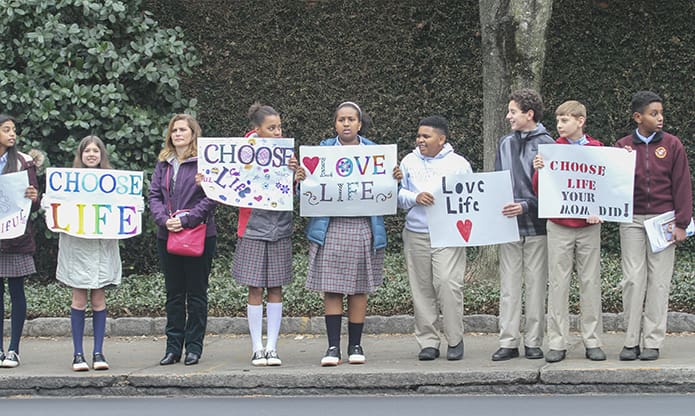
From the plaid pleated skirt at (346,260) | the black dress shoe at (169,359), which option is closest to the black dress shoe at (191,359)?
the black dress shoe at (169,359)

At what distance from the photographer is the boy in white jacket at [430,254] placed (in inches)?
358

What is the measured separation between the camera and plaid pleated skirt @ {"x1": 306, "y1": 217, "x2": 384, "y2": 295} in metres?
8.95

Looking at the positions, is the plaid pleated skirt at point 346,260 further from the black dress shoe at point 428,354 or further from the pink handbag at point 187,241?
the pink handbag at point 187,241

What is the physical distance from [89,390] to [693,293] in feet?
18.4

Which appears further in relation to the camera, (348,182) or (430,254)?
(430,254)

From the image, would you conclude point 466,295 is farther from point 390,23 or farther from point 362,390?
point 390,23

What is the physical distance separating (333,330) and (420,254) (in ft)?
2.95

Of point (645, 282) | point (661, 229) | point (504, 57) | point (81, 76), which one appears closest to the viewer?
point (661, 229)

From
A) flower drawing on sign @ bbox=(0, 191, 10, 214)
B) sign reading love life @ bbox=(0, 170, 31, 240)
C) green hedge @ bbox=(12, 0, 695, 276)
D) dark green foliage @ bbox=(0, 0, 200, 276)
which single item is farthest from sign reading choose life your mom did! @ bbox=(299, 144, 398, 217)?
green hedge @ bbox=(12, 0, 695, 276)

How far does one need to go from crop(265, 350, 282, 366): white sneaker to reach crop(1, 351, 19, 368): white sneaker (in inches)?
77.9

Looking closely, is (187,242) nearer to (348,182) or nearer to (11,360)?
(348,182)

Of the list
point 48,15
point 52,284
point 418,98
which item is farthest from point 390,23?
point 52,284

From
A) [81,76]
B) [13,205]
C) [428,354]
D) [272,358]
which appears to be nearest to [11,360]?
[13,205]

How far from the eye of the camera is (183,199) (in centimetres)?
909
